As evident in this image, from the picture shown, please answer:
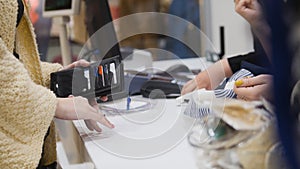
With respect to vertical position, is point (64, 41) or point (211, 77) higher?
point (64, 41)

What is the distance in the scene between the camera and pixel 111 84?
104cm

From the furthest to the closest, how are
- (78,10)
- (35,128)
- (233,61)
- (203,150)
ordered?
(78,10)
(233,61)
(35,128)
(203,150)

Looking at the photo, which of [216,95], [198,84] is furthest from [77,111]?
[198,84]

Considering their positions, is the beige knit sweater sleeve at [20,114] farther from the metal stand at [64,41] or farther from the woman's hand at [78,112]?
the metal stand at [64,41]

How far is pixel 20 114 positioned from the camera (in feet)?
2.37

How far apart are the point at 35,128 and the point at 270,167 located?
1.56 ft

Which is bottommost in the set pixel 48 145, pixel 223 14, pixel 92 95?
pixel 48 145

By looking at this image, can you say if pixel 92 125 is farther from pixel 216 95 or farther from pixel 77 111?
pixel 216 95

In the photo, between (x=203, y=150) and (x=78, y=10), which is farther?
(x=78, y=10)

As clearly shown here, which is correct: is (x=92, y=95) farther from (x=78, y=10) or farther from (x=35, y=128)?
(x=78, y=10)

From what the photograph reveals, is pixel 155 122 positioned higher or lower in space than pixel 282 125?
lower

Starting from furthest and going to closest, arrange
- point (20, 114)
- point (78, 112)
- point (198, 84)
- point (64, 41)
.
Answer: point (64, 41)
point (198, 84)
point (78, 112)
point (20, 114)

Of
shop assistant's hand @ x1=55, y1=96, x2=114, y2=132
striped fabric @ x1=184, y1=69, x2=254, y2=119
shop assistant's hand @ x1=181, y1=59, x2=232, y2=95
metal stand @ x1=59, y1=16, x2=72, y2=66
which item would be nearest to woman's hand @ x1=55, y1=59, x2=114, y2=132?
shop assistant's hand @ x1=55, y1=96, x2=114, y2=132

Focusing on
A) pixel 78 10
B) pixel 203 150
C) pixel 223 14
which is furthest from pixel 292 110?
pixel 223 14
